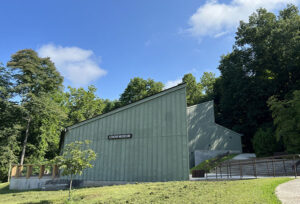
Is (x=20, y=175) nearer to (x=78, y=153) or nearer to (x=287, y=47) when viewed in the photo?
(x=78, y=153)

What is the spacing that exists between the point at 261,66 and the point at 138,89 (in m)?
23.7

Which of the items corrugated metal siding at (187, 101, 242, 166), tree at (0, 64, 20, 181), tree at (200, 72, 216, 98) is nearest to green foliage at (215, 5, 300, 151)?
corrugated metal siding at (187, 101, 242, 166)

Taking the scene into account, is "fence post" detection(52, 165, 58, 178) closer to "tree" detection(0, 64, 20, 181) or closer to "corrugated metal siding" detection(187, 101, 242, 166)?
"tree" detection(0, 64, 20, 181)

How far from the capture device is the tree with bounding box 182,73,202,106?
44534 mm

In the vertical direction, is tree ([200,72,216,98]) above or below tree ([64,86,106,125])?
above

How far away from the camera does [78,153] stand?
8.82 m

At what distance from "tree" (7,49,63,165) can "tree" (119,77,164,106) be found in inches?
655

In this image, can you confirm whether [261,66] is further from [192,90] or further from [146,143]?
[146,143]

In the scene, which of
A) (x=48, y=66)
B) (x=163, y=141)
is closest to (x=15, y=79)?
(x=48, y=66)

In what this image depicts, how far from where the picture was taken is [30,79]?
2452cm

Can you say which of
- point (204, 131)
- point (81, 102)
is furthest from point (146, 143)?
point (81, 102)

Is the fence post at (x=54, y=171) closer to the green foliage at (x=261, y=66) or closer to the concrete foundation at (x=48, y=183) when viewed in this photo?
the concrete foundation at (x=48, y=183)

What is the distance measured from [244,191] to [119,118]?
9146mm

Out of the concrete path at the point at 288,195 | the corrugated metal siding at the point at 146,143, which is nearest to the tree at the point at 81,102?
the corrugated metal siding at the point at 146,143
